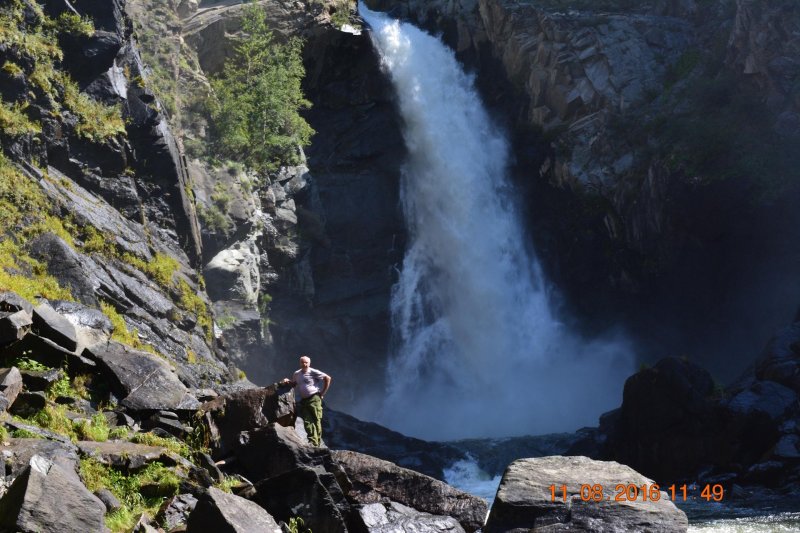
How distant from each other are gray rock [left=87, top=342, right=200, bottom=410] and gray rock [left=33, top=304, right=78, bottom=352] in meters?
0.46

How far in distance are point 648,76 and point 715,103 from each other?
4072mm

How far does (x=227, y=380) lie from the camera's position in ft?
59.4

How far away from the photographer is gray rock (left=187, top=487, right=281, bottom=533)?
7914mm

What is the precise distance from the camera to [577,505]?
32.9 ft

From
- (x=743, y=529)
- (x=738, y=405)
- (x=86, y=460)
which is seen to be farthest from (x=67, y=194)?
(x=738, y=405)

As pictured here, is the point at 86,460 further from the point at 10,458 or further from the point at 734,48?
the point at 734,48

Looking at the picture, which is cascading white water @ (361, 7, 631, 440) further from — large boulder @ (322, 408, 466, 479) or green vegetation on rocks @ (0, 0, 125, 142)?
green vegetation on rocks @ (0, 0, 125, 142)

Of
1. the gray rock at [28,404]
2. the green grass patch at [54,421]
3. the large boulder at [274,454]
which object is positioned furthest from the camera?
the large boulder at [274,454]

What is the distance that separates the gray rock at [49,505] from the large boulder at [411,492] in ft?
16.9

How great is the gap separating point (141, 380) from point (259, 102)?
2170 centimetres

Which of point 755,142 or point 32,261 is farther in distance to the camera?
point 755,142

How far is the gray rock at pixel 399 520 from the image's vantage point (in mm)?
10602

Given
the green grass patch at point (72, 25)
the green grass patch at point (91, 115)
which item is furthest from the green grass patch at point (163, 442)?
the green grass patch at point (72, 25)

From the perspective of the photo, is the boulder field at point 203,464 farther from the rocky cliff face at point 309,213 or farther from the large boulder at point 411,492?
the rocky cliff face at point 309,213
